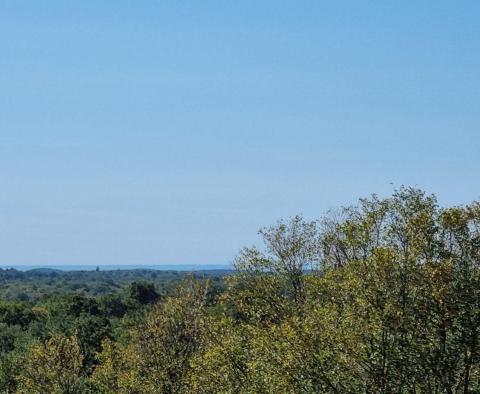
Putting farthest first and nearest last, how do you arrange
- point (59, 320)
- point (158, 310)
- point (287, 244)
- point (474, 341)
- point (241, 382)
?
point (59, 320)
point (158, 310)
point (287, 244)
point (241, 382)
point (474, 341)

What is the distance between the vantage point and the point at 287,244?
5359 cm

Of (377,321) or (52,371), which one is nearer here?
(377,321)

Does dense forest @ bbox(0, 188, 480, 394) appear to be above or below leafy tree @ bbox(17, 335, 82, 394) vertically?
above

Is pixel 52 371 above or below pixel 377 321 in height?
below

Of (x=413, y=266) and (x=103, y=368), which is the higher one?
(x=413, y=266)

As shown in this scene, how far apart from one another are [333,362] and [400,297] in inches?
167

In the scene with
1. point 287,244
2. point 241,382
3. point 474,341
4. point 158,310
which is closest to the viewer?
point 474,341

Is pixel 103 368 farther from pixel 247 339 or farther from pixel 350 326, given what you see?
pixel 350 326

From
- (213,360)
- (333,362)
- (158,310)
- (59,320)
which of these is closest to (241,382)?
(213,360)

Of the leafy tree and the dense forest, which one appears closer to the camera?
the dense forest

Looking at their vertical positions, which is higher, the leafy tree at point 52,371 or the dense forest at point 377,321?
the dense forest at point 377,321

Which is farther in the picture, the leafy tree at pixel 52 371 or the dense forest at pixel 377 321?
the leafy tree at pixel 52 371

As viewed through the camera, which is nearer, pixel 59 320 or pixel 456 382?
pixel 456 382

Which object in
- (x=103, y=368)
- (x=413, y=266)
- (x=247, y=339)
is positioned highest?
(x=413, y=266)
